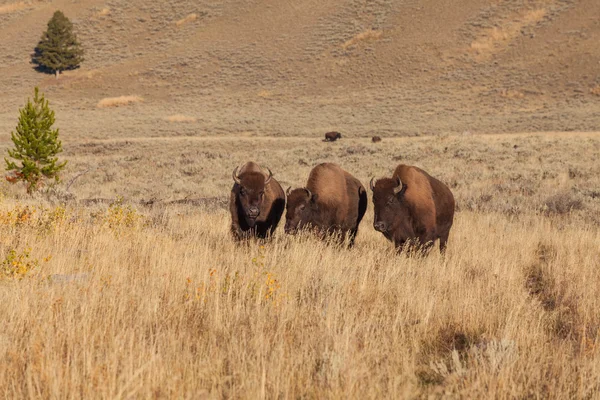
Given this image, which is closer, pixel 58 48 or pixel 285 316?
pixel 285 316

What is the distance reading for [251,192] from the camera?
29.7 ft

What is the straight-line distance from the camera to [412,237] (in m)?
8.77

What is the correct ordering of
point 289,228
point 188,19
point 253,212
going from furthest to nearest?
point 188,19
point 289,228
point 253,212

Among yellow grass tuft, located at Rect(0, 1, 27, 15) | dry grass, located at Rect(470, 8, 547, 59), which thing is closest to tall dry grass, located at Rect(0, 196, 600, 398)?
dry grass, located at Rect(470, 8, 547, 59)

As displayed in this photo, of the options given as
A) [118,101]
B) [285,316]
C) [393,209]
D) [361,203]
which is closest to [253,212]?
[393,209]

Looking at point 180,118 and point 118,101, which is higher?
point 118,101

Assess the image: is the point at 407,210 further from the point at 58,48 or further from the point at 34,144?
the point at 58,48

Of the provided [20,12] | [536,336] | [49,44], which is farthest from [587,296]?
[20,12]

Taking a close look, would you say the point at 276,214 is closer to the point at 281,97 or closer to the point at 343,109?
the point at 343,109

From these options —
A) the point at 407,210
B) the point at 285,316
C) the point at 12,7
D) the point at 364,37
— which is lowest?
the point at 285,316

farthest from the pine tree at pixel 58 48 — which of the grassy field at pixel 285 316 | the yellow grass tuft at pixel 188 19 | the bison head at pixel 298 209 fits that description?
the bison head at pixel 298 209

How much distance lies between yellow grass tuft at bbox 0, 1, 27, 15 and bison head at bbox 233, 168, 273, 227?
98669 millimetres

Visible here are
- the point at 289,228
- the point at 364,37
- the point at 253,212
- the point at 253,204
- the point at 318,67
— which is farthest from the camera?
the point at 364,37

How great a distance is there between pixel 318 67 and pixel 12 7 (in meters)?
54.7
